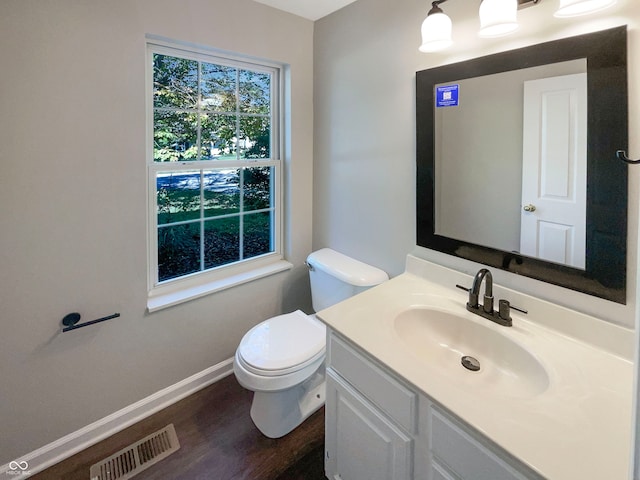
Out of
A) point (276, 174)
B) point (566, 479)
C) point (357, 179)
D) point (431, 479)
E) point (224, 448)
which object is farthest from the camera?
point (276, 174)

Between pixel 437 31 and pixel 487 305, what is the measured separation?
1079 mm

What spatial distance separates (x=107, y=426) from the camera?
5.49 ft

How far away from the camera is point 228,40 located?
1.79 m

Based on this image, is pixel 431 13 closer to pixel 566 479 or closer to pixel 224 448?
pixel 566 479

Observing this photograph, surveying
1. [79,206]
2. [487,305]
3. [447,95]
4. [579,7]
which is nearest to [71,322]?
[79,206]

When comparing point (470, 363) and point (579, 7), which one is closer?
point (579, 7)

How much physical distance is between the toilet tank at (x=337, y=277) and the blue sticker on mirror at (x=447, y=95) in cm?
89

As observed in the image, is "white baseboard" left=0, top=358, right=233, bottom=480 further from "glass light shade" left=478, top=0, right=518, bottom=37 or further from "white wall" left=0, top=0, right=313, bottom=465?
"glass light shade" left=478, top=0, right=518, bottom=37

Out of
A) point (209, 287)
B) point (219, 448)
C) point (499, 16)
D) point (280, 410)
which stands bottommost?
point (219, 448)

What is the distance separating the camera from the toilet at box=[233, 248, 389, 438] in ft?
4.95

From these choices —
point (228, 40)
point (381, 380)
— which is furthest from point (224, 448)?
point (228, 40)

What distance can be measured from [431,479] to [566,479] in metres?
0.40

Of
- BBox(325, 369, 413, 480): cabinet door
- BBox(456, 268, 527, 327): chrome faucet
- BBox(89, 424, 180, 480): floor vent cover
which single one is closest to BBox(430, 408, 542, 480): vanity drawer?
BBox(325, 369, 413, 480): cabinet door

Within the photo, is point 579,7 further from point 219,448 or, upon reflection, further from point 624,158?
point 219,448
